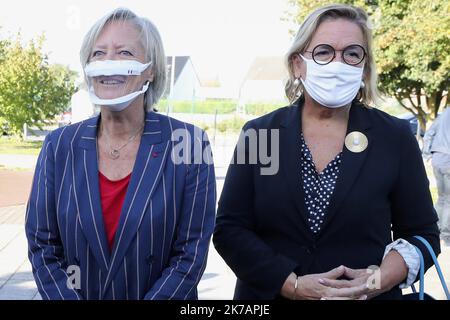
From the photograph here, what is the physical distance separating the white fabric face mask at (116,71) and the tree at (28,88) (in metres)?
16.0

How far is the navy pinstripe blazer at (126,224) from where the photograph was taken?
198cm

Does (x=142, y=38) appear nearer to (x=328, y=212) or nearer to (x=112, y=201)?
(x=112, y=201)

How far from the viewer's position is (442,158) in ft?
21.6

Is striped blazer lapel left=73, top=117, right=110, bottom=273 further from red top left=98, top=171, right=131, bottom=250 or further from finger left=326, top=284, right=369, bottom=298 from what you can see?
finger left=326, top=284, right=369, bottom=298

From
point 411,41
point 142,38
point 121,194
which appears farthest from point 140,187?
point 411,41

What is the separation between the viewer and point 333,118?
7.29 feet

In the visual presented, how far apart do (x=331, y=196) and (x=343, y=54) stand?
0.55 meters

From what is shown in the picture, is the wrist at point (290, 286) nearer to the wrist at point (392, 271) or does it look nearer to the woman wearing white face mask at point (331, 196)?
the woman wearing white face mask at point (331, 196)

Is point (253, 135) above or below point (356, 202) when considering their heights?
above

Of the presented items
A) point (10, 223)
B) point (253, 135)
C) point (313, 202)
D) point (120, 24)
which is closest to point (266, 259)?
point (313, 202)

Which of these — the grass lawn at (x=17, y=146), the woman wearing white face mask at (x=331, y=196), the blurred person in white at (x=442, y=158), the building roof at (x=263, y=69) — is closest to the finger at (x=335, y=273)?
the woman wearing white face mask at (x=331, y=196)
